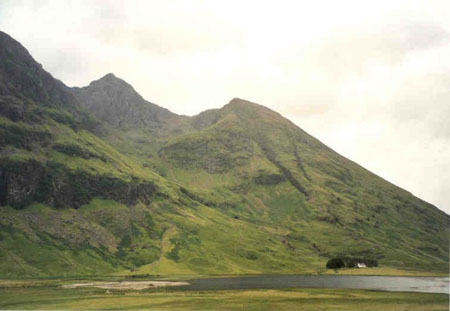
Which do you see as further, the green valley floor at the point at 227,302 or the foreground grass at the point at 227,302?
the foreground grass at the point at 227,302

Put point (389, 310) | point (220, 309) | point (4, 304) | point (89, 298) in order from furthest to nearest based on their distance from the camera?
point (89, 298), point (4, 304), point (220, 309), point (389, 310)

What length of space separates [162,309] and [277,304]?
27826 millimetres

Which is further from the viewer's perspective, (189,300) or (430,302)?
(189,300)

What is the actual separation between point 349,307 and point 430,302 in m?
23.3

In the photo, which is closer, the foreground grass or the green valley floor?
the green valley floor

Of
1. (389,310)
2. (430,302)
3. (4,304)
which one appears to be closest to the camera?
(389,310)

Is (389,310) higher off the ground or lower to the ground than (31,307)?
higher

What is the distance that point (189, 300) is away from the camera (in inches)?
4365

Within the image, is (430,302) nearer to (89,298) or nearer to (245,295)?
(245,295)

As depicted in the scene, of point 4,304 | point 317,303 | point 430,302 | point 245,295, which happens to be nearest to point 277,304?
point 317,303

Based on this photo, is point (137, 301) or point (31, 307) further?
point (137, 301)

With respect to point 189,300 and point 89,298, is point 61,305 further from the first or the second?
point 189,300

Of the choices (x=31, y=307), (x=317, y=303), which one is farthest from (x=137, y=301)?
(x=317, y=303)

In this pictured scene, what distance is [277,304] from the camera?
325ft
